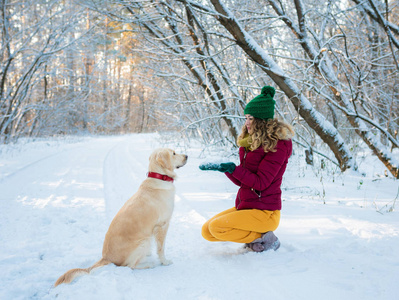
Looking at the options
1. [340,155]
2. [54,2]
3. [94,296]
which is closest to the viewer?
[94,296]

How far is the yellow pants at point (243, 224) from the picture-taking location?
8.47ft

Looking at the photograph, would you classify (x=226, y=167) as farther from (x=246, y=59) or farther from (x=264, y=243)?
(x=246, y=59)

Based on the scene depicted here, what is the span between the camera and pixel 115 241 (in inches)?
93.7

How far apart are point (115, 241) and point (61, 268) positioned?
2.17 feet

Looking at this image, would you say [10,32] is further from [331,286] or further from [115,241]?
[331,286]

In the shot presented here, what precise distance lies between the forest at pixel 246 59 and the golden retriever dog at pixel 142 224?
3189 millimetres

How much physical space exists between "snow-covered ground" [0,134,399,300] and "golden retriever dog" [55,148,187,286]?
0.10 meters

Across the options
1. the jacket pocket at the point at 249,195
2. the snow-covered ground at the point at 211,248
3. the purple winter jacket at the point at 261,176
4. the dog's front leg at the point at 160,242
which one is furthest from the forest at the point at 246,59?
Answer: the dog's front leg at the point at 160,242

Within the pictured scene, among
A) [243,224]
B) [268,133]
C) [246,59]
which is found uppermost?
[246,59]

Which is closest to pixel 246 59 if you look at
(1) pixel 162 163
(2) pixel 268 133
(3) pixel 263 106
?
(3) pixel 263 106

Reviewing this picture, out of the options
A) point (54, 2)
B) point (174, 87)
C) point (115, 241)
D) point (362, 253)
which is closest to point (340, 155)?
point (362, 253)

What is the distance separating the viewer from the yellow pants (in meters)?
2.58

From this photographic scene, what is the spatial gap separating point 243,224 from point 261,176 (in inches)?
20.2

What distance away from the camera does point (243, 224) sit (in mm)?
2578
